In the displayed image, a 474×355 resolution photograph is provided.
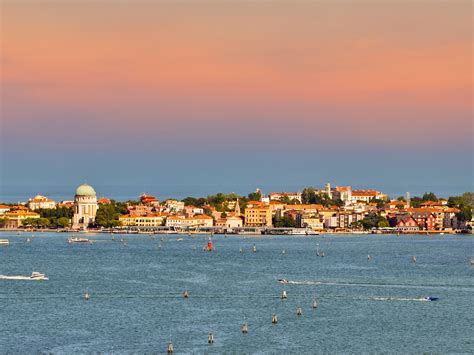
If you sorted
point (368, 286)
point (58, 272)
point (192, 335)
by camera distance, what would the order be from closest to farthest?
point (192, 335)
point (368, 286)
point (58, 272)

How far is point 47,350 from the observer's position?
27500 mm

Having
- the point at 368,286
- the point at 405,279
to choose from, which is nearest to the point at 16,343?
the point at 368,286

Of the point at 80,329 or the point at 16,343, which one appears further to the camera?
the point at 80,329

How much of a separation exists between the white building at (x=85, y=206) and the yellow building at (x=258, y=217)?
18.5 meters

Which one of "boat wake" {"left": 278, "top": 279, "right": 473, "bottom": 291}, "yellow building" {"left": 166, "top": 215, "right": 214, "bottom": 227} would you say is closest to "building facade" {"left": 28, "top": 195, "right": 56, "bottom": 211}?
"yellow building" {"left": 166, "top": 215, "right": 214, "bottom": 227}

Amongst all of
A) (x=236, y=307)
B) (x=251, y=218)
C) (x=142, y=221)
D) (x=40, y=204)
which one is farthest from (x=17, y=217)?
(x=236, y=307)

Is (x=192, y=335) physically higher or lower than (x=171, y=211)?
lower

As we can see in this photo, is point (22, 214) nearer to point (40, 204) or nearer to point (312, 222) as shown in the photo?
point (40, 204)

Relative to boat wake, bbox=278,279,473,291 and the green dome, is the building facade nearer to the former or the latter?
the green dome

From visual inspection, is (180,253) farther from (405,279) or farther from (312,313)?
(312,313)

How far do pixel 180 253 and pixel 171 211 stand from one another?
71034mm

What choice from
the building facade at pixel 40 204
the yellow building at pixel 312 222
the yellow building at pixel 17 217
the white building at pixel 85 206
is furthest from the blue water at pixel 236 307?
the building facade at pixel 40 204

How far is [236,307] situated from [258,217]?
9716 cm

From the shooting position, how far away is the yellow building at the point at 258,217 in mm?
132000
